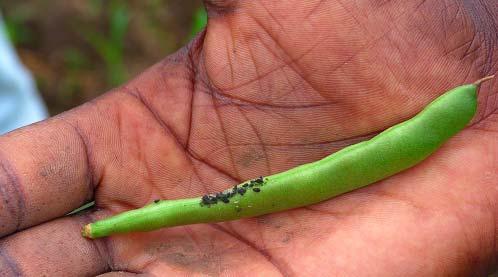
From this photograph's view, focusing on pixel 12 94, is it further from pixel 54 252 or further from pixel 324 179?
pixel 324 179

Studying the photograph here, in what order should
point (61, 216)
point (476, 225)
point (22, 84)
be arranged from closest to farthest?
point (476, 225) < point (61, 216) < point (22, 84)

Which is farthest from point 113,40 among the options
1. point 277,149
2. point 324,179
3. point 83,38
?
point 324,179

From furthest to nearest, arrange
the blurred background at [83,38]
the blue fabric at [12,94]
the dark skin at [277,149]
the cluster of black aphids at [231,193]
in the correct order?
the blurred background at [83,38]
the blue fabric at [12,94]
the cluster of black aphids at [231,193]
the dark skin at [277,149]

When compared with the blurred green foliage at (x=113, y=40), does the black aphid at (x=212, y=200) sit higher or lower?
lower

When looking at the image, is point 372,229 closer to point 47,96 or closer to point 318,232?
point 318,232

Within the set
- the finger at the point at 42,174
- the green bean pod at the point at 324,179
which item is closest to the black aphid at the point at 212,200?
the green bean pod at the point at 324,179

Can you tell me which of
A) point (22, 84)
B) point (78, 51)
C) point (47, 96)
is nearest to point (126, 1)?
point (78, 51)

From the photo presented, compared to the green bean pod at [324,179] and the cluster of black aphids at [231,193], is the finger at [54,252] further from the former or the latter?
the cluster of black aphids at [231,193]

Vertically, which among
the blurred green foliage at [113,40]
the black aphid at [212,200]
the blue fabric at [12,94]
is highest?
the blurred green foliage at [113,40]
